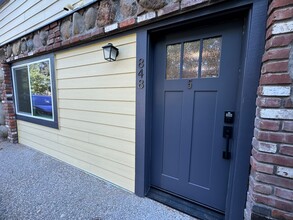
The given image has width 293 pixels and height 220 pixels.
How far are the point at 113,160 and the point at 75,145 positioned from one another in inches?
34.1

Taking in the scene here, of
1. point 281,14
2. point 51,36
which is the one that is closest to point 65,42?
point 51,36

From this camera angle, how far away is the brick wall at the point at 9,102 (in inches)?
140

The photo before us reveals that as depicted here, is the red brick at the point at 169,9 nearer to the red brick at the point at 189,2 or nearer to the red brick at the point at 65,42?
the red brick at the point at 189,2

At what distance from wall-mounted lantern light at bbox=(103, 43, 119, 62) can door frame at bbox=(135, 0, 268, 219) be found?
0.30m

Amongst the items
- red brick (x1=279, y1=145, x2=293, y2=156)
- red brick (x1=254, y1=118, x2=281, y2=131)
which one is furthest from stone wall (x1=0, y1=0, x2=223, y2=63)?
red brick (x1=279, y1=145, x2=293, y2=156)

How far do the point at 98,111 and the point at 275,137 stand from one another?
191 cm

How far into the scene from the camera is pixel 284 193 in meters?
0.95

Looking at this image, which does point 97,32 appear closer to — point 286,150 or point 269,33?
point 269,33

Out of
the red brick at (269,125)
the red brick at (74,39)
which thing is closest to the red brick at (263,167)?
the red brick at (269,125)

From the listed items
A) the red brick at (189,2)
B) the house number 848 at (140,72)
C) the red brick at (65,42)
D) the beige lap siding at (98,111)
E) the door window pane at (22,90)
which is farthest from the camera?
the door window pane at (22,90)

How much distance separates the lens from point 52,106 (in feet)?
8.93

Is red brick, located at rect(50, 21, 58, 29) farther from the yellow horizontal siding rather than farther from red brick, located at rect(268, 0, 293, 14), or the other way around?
red brick, located at rect(268, 0, 293, 14)

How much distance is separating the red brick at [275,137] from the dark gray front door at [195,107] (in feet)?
1.34

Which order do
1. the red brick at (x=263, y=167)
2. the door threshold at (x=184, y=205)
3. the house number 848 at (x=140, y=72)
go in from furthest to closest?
the house number 848 at (x=140, y=72), the door threshold at (x=184, y=205), the red brick at (x=263, y=167)
